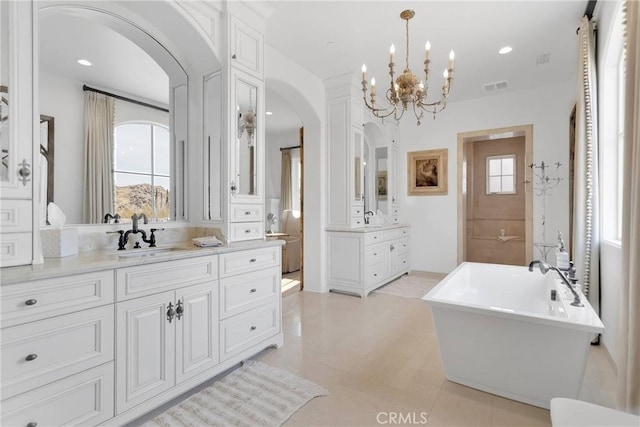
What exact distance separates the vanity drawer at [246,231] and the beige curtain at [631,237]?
2434 mm

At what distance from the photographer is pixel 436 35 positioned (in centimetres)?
336

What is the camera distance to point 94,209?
2.20 meters

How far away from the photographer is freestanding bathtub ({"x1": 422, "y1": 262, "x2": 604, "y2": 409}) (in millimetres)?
1774

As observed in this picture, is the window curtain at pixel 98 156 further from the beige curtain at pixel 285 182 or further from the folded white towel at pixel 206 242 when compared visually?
the beige curtain at pixel 285 182

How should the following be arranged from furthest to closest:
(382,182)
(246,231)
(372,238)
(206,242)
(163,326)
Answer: (382,182) < (372,238) < (246,231) < (206,242) < (163,326)

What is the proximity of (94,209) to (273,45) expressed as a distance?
2.58 metres

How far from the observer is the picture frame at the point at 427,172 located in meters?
5.71

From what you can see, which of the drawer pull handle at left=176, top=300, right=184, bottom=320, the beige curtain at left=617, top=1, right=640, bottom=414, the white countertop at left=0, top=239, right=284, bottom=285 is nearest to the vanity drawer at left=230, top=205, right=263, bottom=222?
the white countertop at left=0, top=239, right=284, bottom=285

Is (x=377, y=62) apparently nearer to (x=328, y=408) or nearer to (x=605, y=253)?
(x=605, y=253)

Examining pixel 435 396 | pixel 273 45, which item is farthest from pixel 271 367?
pixel 273 45

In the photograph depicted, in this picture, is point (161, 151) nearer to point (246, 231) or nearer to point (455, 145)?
point (246, 231)

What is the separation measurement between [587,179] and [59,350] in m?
3.99

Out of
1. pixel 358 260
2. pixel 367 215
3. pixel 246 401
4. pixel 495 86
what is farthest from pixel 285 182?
pixel 246 401

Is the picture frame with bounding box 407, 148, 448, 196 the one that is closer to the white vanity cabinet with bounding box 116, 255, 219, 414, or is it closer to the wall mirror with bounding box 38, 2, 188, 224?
the wall mirror with bounding box 38, 2, 188, 224
